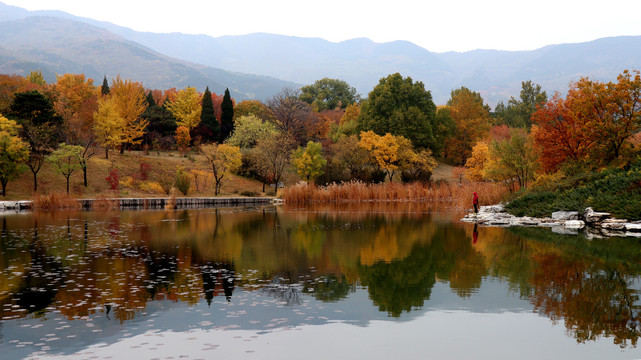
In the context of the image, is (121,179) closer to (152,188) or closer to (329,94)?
(152,188)

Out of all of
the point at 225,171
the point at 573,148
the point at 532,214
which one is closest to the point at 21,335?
the point at 532,214

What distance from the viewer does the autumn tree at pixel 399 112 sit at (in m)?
72.5

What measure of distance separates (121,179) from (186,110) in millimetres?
29090

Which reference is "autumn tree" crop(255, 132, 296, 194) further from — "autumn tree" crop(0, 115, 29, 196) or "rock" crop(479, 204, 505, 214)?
"rock" crop(479, 204, 505, 214)

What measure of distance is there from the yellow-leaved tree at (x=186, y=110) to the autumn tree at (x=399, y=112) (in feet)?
91.3

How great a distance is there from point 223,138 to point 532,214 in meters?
63.1

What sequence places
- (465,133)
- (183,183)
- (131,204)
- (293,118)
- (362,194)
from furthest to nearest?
(465,133) → (293,118) → (183,183) → (362,194) → (131,204)

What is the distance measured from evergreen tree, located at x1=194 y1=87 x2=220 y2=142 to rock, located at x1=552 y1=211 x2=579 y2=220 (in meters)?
62.1

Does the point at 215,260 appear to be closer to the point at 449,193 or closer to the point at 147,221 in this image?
the point at 147,221

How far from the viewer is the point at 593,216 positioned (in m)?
25.5

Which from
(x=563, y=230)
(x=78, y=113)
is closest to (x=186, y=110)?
(x=78, y=113)

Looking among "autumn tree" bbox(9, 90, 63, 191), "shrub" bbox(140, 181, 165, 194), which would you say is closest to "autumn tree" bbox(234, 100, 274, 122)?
"shrub" bbox(140, 181, 165, 194)

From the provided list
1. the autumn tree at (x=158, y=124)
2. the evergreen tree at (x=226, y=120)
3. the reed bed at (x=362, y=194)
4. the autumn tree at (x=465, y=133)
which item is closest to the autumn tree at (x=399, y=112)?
the autumn tree at (x=465, y=133)

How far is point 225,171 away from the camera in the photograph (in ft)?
194
